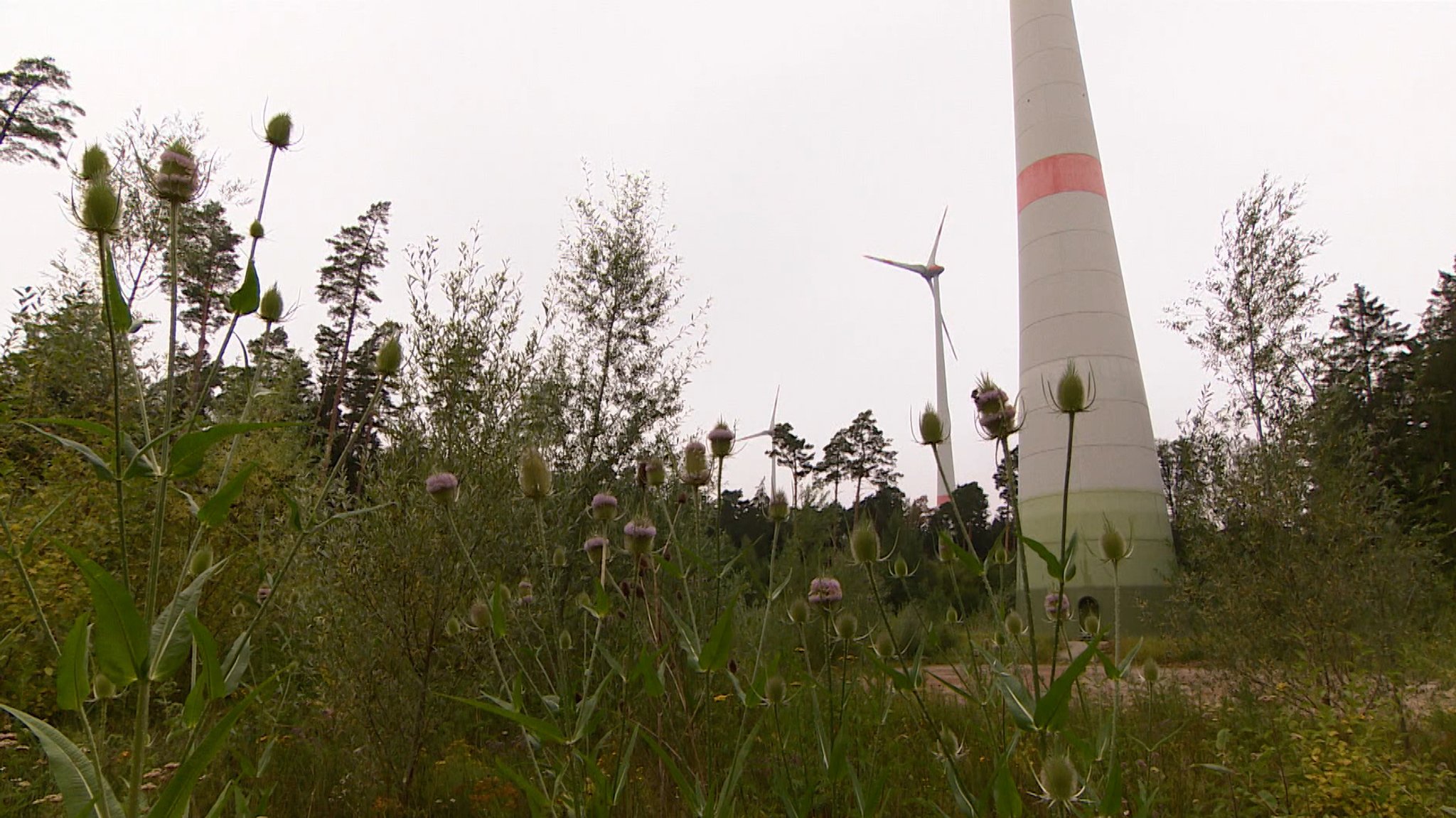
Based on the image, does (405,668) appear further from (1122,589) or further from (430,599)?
(1122,589)

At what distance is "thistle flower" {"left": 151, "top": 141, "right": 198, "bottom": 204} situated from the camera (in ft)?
4.45

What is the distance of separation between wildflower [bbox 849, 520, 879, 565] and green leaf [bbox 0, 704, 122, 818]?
1550mm

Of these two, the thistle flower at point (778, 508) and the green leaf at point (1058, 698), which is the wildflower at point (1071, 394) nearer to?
the green leaf at point (1058, 698)

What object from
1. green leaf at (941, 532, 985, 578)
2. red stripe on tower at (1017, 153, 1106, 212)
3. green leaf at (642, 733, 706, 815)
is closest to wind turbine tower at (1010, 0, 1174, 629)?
red stripe on tower at (1017, 153, 1106, 212)

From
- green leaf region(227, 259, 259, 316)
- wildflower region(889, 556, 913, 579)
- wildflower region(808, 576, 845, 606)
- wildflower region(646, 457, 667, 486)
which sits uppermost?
green leaf region(227, 259, 259, 316)

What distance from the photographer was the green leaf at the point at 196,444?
1.03 meters

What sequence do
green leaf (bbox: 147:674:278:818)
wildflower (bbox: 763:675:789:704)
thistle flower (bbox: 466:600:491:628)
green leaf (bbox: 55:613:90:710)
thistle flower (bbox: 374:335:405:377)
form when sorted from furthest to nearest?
thistle flower (bbox: 466:600:491:628)
wildflower (bbox: 763:675:789:704)
thistle flower (bbox: 374:335:405:377)
green leaf (bbox: 55:613:90:710)
green leaf (bbox: 147:674:278:818)

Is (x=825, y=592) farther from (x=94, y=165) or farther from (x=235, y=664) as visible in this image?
(x=94, y=165)

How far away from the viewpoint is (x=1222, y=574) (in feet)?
22.3

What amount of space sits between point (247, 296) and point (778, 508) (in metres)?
1.72

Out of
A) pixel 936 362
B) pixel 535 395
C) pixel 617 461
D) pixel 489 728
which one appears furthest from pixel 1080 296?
pixel 489 728

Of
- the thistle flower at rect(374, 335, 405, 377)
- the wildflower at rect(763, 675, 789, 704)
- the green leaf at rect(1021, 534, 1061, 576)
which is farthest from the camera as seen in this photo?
the wildflower at rect(763, 675, 789, 704)

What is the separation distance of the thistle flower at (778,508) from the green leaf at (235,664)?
160cm

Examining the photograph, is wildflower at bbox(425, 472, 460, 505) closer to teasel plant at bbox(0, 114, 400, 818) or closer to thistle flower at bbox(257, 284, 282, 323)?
thistle flower at bbox(257, 284, 282, 323)
